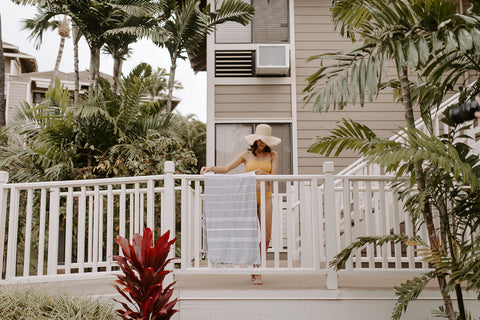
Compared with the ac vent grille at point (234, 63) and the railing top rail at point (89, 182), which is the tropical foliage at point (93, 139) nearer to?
the ac vent grille at point (234, 63)

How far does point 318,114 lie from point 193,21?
2881 mm

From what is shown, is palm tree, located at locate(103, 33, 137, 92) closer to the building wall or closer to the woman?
the woman

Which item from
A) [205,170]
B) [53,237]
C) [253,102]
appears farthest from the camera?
[253,102]

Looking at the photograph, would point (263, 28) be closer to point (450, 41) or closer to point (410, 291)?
point (450, 41)

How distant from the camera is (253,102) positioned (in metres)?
8.45

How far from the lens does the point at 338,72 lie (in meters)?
3.62

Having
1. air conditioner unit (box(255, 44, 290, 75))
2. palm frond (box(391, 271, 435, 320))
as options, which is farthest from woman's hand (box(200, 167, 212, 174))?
air conditioner unit (box(255, 44, 290, 75))

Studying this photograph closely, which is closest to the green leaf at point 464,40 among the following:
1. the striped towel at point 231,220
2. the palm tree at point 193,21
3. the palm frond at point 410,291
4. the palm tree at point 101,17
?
the palm frond at point 410,291

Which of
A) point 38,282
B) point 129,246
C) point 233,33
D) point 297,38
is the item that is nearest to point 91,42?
point 233,33

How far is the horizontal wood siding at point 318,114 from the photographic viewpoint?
822 centimetres

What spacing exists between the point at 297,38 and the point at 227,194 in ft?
17.7

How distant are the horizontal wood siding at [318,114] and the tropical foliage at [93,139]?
7.48 ft

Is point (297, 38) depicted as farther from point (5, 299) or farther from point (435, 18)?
point (5, 299)

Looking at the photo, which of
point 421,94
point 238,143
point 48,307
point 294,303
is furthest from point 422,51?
point 238,143
